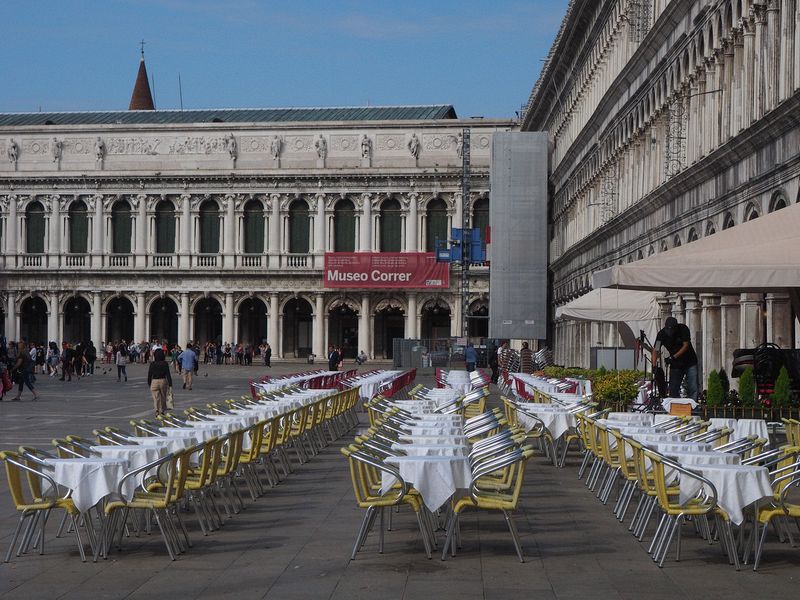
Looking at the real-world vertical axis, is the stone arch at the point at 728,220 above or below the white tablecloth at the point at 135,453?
above

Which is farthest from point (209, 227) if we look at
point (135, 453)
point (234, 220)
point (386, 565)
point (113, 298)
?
point (386, 565)

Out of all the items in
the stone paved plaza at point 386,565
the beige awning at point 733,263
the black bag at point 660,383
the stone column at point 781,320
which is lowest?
the stone paved plaza at point 386,565

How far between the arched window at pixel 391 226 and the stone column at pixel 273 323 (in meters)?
7.24

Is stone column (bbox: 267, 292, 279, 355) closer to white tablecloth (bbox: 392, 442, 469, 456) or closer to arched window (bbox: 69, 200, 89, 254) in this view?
arched window (bbox: 69, 200, 89, 254)

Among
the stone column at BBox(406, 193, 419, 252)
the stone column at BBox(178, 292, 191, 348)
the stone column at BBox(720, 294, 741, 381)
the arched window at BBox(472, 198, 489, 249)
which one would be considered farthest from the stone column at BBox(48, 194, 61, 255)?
the stone column at BBox(720, 294, 741, 381)

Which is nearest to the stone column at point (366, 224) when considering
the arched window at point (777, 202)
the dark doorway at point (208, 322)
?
the dark doorway at point (208, 322)

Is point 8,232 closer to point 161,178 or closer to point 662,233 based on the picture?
point 161,178

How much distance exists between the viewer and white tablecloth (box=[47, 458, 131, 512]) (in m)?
11.1

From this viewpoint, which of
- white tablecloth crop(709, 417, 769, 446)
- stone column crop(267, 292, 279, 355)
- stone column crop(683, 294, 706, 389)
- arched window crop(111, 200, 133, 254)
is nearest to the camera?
white tablecloth crop(709, 417, 769, 446)

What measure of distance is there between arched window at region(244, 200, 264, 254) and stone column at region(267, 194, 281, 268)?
842 millimetres

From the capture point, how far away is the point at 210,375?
201 feet

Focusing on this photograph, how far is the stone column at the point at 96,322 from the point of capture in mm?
86750

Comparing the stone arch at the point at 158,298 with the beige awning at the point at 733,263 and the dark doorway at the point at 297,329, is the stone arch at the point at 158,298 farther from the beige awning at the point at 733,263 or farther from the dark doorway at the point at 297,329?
the beige awning at the point at 733,263

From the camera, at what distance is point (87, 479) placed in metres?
11.1
